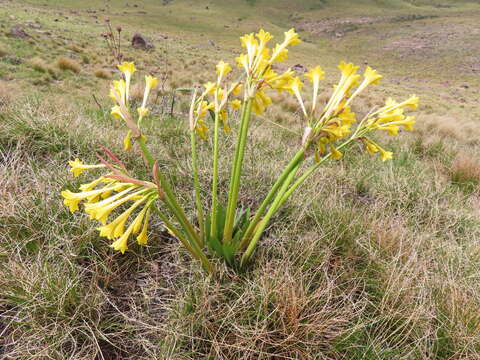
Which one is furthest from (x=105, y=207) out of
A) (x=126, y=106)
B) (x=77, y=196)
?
(x=126, y=106)

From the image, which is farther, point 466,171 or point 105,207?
point 466,171

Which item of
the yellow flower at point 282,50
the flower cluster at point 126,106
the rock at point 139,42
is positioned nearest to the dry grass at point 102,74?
the flower cluster at point 126,106

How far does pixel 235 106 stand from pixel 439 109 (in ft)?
56.2

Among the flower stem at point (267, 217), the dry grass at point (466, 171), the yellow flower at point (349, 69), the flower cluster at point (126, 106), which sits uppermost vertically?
the yellow flower at point (349, 69)

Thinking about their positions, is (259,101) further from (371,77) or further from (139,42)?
(139,42)

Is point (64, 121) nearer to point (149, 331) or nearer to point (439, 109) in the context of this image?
point (149, 331)

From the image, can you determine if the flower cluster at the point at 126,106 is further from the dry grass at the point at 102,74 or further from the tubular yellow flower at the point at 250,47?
the dry grass at the point at 102,74

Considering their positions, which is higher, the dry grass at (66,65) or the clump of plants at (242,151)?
the clump of plants at (242,151)

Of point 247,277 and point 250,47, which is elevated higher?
point 250,47

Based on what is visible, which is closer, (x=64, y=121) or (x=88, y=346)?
(x=88, y=346)

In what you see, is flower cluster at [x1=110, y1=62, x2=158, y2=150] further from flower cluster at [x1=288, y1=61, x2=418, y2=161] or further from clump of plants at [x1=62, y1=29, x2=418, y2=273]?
flower cluster at [x1=288, y1=61, x2=418, y2=161]

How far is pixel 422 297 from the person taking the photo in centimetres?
140

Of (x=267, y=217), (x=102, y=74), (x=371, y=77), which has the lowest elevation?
(x=102, y=74)

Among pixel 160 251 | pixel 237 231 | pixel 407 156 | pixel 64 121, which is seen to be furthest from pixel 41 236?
pixel 407 156
